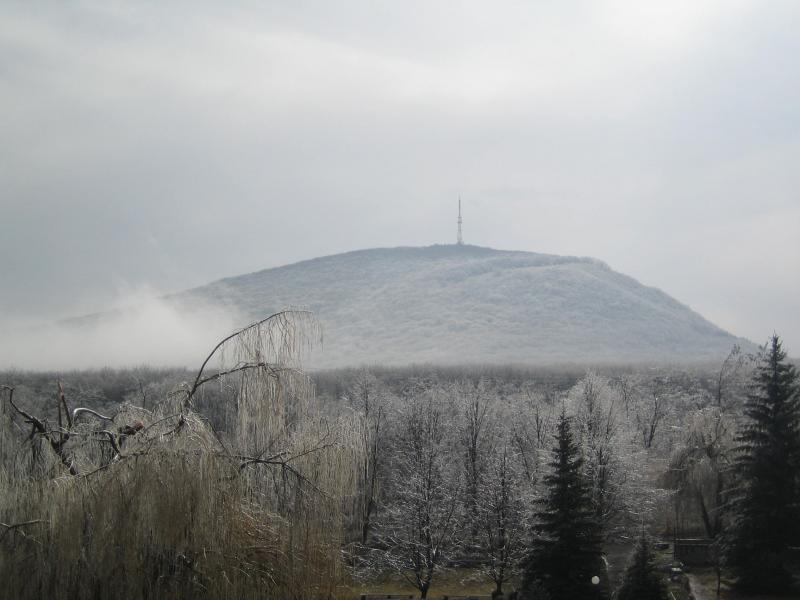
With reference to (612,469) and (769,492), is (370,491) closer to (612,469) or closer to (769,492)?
(612,469)

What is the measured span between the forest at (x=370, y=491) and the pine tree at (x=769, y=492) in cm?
7

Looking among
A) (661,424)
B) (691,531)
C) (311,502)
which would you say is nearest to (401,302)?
(661,424)

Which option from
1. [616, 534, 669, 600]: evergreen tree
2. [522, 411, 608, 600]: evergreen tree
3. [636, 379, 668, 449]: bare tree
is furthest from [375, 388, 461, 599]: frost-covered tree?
[636, 379, 668, 449]: bare tree

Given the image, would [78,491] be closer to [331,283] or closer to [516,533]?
[516,533]

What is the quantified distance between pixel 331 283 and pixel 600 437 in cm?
14586

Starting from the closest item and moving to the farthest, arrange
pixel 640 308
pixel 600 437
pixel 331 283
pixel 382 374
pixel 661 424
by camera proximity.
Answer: pixel 600 437
pixel 661 424
pixel 382 374
pixel 640 308
pixel 331 283

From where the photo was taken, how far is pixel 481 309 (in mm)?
161750

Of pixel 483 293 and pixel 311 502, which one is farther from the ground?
pixel 483 293

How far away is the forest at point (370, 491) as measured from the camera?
11695 mm

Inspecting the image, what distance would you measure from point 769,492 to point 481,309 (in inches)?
5217

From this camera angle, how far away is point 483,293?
170375 millimetres

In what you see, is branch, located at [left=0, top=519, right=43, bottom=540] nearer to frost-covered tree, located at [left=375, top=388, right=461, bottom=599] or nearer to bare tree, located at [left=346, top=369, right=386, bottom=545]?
frost-covered tree, located at [left=375, top=388, right=461, bottom=599]

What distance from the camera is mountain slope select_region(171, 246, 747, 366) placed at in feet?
459

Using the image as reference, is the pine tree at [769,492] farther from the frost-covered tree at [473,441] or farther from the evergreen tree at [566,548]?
the frost-covered tree at [473,441]
